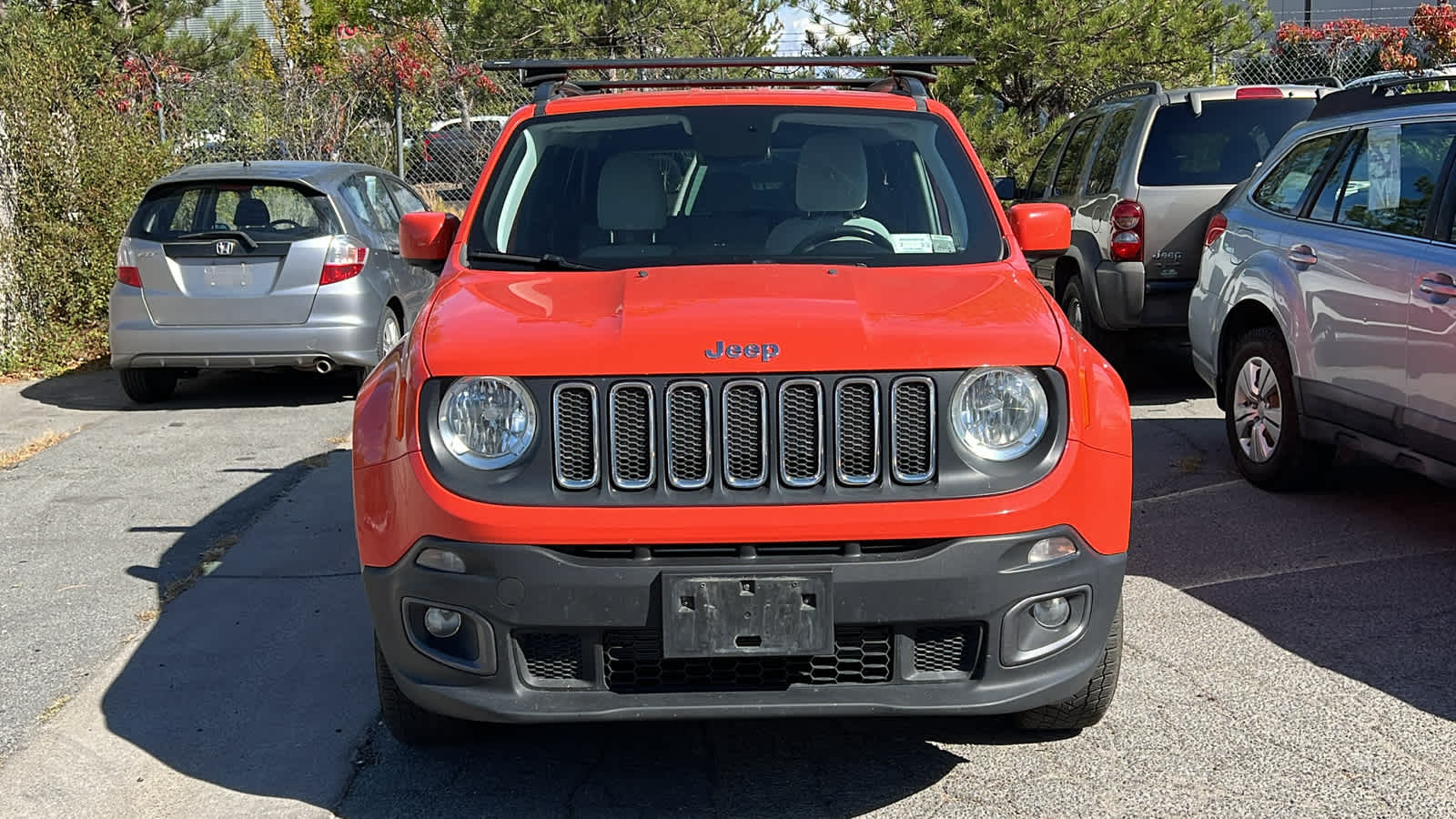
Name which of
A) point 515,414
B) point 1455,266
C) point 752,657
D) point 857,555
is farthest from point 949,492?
point 1455,266

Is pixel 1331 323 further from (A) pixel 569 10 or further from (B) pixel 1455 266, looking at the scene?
(A) pixel 569 10

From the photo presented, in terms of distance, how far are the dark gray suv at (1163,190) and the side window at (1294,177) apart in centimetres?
183

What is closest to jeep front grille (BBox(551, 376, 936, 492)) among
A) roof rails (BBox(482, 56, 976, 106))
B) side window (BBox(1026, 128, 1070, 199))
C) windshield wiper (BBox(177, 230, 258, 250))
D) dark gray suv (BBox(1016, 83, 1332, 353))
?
roof rails (BBox(482, 56, 976, 106))

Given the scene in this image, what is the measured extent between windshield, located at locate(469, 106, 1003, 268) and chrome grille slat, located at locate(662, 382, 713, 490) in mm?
1019

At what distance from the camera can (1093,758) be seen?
13.4ft

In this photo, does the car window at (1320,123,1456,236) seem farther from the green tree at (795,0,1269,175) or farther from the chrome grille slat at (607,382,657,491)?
the green tree at (795,0,1269,175)

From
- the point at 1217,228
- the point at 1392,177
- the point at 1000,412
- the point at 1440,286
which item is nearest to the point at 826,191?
the point at 1000,412

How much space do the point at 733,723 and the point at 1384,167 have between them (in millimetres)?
3751

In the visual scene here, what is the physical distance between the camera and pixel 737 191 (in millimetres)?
4801

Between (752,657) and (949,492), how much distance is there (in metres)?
0.58

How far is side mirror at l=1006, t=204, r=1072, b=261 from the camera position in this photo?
485 cm

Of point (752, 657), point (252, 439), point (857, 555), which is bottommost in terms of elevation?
point (252, 439)

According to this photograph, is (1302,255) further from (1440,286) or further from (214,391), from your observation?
(214,391)

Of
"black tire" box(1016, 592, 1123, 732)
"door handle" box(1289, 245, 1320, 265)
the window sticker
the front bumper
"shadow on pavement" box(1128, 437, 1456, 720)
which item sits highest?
the window sticker
